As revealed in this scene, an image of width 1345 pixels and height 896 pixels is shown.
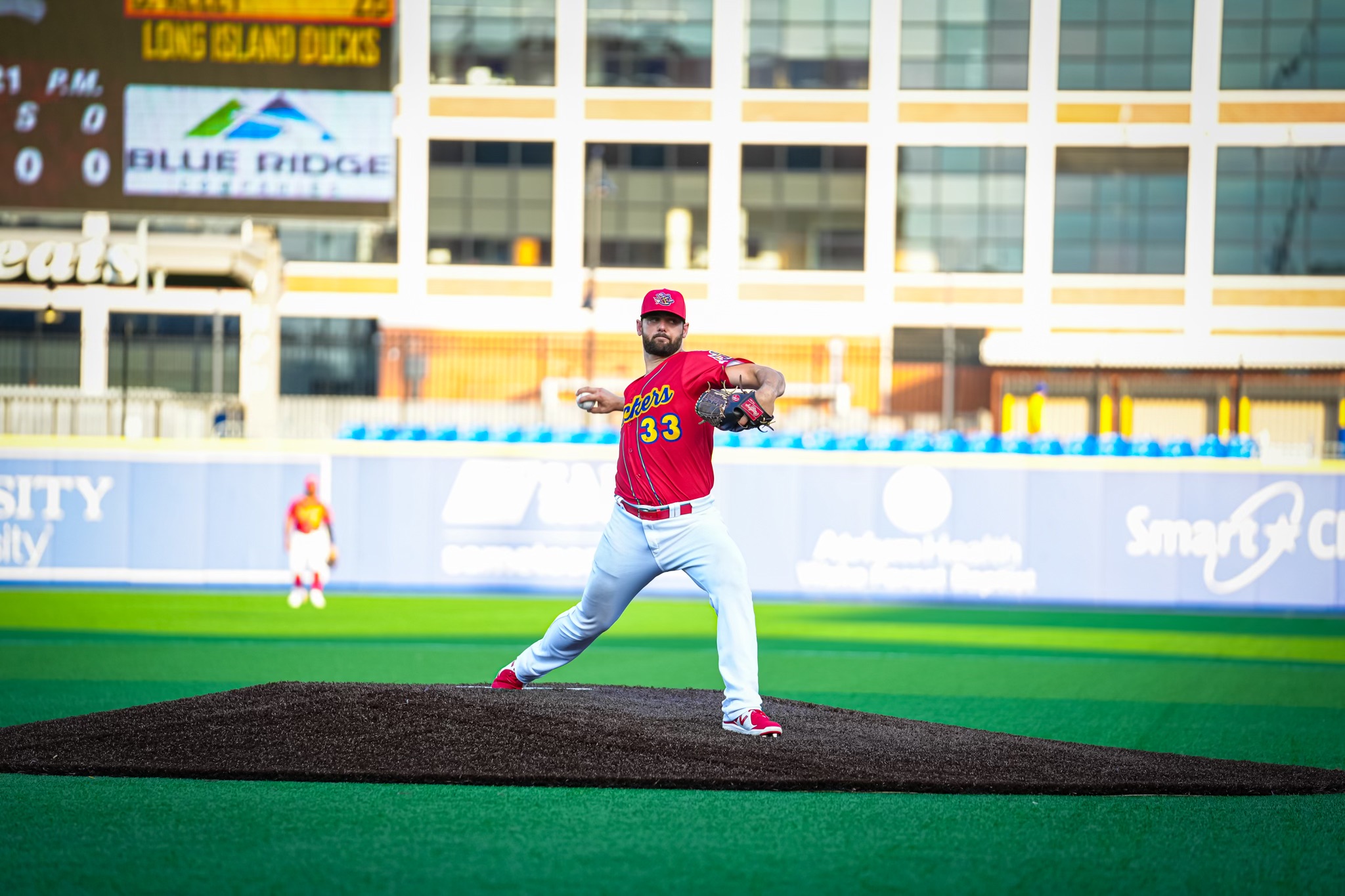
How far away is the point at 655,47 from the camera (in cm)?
4188

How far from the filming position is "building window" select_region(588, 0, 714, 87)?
4181cm

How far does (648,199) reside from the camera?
137 feet

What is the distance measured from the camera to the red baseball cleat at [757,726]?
22.6 feet

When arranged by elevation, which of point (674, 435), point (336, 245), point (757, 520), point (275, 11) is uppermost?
point (275, 11)

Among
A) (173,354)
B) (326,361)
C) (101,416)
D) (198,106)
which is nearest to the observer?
(198,106)

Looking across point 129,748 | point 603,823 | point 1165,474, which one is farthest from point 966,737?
point 1165,474

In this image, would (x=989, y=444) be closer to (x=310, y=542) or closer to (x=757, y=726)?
(x=310, y=542)

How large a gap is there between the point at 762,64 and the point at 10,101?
26.7 m

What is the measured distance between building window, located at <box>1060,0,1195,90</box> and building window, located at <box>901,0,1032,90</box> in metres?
1.31

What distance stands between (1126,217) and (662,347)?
124ft

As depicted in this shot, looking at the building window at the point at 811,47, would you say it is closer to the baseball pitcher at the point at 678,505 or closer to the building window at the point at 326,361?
the building window at the point at 326,361

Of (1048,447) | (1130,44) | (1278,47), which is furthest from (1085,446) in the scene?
(1278,47)

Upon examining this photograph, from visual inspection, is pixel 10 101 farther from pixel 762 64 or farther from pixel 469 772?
pixel 762 64

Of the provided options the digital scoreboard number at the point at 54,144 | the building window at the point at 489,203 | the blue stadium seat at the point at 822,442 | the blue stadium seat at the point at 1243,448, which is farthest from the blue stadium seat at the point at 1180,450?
the building window at the point at 489,203
